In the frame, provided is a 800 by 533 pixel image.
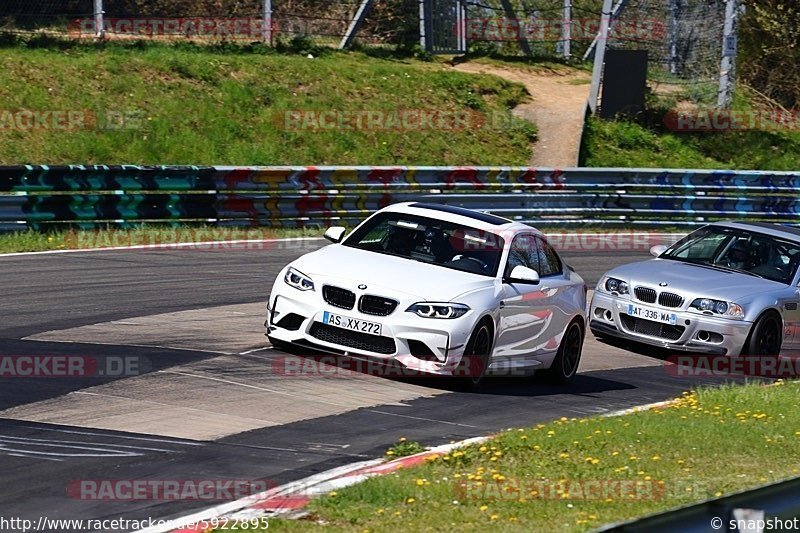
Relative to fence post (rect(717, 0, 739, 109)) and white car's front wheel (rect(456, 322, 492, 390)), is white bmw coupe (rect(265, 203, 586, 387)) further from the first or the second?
fence post (rect(717, 0, 739, 109))

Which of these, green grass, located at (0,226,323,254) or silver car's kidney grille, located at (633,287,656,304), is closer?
silver car's kidney grille, located at (633,287,656,304)

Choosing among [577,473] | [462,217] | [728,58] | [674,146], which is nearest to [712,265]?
[462,217]

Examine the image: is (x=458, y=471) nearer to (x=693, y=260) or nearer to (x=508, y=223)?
(x=508, y=223)

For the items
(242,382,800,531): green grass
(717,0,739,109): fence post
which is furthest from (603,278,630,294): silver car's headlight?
(717,0,739,109): fence post

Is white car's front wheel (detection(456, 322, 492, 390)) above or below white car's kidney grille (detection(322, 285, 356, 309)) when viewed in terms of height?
below

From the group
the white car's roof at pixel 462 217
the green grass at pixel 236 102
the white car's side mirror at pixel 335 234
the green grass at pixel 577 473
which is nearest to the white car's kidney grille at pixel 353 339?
the white car's side mirror at pixel 335 234

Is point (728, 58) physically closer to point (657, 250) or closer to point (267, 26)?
point (267, 26)

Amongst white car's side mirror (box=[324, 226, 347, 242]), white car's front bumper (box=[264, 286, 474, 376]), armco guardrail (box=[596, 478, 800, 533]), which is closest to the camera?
armco guardrail (box=[596, 478, 800, 533])

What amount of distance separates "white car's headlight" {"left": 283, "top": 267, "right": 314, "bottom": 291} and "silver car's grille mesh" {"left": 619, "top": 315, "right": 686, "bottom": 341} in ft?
15.2

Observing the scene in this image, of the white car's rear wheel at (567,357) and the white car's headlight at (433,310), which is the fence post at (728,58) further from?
the white car's headlight at (433,310)

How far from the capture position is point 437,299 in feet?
35.9

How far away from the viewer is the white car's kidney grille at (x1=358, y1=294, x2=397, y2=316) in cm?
1091

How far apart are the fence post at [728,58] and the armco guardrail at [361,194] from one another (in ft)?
20.0

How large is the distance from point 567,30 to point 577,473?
2864cm
